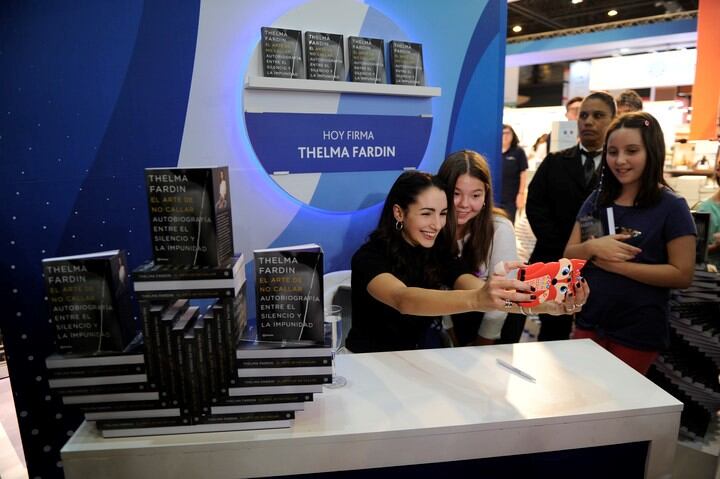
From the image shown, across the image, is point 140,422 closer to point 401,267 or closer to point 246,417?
point 246,417

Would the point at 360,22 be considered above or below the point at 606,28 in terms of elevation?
below

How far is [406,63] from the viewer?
2.58 m

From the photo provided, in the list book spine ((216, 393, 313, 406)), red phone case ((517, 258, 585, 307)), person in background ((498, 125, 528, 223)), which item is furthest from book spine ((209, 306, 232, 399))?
person in background ((498, 125, 528, 223))

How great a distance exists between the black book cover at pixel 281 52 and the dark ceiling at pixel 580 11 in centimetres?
628

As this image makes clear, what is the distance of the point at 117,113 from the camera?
78.1 inches

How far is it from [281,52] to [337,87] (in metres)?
0.31

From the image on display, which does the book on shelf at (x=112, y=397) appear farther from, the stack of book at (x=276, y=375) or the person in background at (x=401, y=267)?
the person in background at (x=401, y=267)

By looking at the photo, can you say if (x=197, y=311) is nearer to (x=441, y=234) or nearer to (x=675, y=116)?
(x=441, y=234)

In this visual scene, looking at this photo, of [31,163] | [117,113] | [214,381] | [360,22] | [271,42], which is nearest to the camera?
[214,381]

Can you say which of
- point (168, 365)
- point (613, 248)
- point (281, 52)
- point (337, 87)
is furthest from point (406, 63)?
point (168, 365)

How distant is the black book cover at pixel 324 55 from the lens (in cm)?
234

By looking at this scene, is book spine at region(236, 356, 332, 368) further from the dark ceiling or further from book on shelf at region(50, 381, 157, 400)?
the dark ceiling

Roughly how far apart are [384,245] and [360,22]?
1.26m

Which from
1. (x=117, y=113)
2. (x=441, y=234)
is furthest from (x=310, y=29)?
(x=441, y=234)
